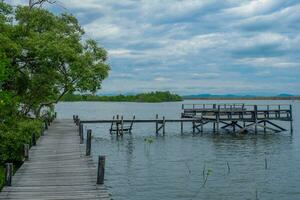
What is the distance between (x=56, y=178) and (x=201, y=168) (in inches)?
552

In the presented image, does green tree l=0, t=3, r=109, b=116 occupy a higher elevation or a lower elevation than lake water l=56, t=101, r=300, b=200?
higher

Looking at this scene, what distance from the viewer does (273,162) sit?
3325 centimetres

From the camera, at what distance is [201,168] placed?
3027 cm

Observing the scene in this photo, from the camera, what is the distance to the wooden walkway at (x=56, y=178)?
1556 centimetres

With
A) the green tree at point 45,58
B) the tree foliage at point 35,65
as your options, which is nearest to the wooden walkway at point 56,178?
the tree foliage at point 35,65

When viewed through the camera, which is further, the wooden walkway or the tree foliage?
the tree foliage

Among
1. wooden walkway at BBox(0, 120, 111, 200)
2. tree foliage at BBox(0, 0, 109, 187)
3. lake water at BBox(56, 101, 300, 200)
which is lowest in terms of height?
lake water at BBox(56, 101, 300, 200)

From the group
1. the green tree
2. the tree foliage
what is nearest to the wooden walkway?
the tree foliage

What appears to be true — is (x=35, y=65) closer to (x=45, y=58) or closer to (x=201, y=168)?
(x=45, y=58)

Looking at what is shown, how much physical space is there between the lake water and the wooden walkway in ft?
8.57

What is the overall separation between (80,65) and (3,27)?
7606 millimetres

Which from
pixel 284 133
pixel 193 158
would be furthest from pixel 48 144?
pixel 284 133

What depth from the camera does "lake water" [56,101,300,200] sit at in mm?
22891

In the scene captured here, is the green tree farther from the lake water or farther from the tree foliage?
the lake water
